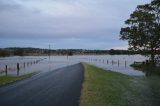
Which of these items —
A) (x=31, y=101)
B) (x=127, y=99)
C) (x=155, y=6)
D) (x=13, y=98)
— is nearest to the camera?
(x=31, y=101)

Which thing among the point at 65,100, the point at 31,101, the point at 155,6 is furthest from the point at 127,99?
the point at 155,6

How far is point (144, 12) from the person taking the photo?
193ft

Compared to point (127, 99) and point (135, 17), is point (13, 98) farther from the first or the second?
point (135, 17)

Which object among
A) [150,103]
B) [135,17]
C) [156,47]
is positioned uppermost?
[135,17]

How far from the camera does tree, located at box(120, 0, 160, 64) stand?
5738cm

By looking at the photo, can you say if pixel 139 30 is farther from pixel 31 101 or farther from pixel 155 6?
pixel 31 101

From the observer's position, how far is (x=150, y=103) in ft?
61.7

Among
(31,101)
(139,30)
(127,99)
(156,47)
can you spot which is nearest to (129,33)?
(139,30)

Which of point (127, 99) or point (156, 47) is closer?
point (127, 99)

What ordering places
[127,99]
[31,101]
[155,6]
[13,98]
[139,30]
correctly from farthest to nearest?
[139,30], [155,6], [127,99], [13,98], [31,101]

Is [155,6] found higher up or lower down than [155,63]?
higher up

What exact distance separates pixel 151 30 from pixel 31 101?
4483cm

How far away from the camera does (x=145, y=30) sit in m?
60.1

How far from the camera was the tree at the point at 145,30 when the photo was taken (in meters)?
57.4
